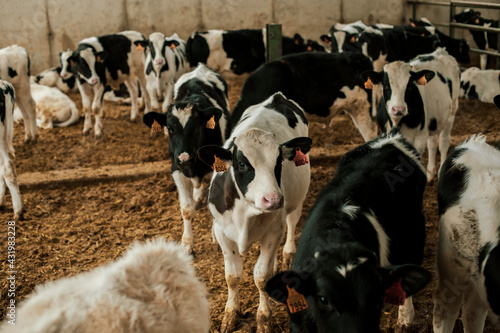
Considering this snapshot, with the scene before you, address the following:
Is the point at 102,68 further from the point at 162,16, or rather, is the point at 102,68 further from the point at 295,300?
the point at 295,300

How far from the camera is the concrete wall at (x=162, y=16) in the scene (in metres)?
14.1

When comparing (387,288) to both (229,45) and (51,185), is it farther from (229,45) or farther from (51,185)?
(229,45)

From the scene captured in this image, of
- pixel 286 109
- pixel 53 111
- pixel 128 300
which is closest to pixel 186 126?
pixel 286 109

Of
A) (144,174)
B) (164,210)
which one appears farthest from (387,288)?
(144,174)

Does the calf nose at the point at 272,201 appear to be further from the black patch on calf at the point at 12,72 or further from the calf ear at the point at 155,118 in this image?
the black patch on calf at the point at 12,72

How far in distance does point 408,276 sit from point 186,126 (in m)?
3.24

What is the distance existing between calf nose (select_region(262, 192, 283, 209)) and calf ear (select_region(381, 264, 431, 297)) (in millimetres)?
1095

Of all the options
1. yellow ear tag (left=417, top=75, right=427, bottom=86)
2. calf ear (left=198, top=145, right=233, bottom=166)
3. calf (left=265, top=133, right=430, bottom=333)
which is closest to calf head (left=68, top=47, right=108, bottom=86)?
yellow ear tag (left=417, top=75, right=427, bottom=86)

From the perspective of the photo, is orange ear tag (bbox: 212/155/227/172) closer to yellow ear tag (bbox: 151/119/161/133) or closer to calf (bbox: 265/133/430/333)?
calf (bbox: 265/133/430/333)

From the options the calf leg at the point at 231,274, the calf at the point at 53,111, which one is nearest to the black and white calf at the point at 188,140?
the calf leg at the point at 231,274

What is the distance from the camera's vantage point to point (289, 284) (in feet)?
9.20

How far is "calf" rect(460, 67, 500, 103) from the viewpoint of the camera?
11062mm

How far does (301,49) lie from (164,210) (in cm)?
786

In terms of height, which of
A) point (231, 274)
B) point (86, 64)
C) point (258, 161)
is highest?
point (86, 64)
